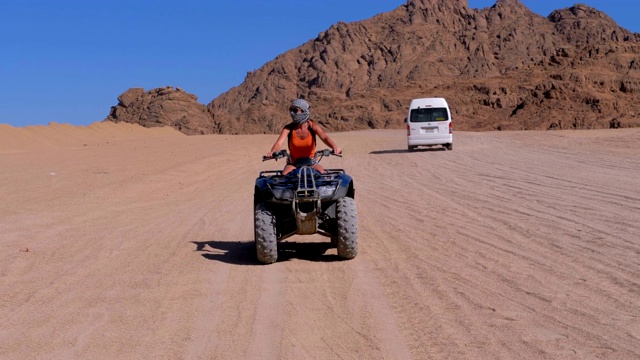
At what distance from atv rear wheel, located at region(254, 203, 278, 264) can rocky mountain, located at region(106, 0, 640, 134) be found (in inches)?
2250

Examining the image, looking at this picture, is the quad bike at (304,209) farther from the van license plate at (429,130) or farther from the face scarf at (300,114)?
the van license plate at (429,130)

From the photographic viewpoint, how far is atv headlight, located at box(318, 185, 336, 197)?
30.2 ft

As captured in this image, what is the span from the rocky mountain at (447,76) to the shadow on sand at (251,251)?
182 ft

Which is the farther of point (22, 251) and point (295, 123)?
point (22, 251)

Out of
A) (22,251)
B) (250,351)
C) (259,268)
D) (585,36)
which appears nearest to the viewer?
(250,351)

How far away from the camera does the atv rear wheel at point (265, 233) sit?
30.7 ft

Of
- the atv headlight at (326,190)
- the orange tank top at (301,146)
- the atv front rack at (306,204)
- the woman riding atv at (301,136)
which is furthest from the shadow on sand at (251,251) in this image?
the orange tank top at (301,146)

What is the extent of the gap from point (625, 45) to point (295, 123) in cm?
8705

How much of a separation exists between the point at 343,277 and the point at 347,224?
35.3 inches

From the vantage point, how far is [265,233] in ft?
30.6

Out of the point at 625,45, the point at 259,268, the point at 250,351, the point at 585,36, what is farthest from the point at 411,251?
Result: the point at 585,36

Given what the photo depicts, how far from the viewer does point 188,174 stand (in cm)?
2455

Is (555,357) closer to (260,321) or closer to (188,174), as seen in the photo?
(260,321)

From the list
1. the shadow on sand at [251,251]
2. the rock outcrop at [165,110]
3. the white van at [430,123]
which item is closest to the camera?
the shadow on sand at [251,251]
